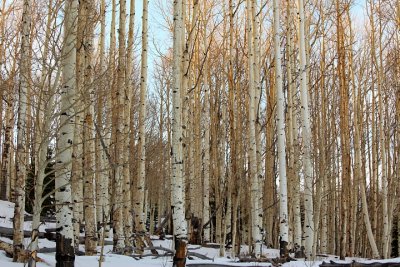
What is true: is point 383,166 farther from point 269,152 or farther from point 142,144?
point 142,144

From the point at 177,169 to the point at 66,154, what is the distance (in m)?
1.75

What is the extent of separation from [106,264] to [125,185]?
3005 mm

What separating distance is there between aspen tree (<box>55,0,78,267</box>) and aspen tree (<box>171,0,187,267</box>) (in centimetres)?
158

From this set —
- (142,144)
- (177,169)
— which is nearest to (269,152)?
(142,144)

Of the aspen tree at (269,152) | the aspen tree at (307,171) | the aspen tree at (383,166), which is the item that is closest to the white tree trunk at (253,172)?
the aspen tree at (307,171)

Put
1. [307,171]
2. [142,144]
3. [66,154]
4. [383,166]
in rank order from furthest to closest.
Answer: [383,166], [142,144], [307,171], [66,154]

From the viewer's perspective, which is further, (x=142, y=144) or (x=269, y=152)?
(x=269, y=152)

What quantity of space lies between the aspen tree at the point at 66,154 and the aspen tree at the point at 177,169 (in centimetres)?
158

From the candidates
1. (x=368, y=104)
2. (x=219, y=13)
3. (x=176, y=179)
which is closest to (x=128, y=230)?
(x=176, y=179)

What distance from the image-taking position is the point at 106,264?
7102 millimetres

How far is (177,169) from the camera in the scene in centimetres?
674

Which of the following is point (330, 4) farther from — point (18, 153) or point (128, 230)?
point (18, 153)

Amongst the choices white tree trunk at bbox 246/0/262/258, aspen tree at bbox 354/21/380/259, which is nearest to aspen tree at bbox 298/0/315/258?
white tree trunk at bbox 246/0/262/258

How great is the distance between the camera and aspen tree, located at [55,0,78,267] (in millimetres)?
5559
